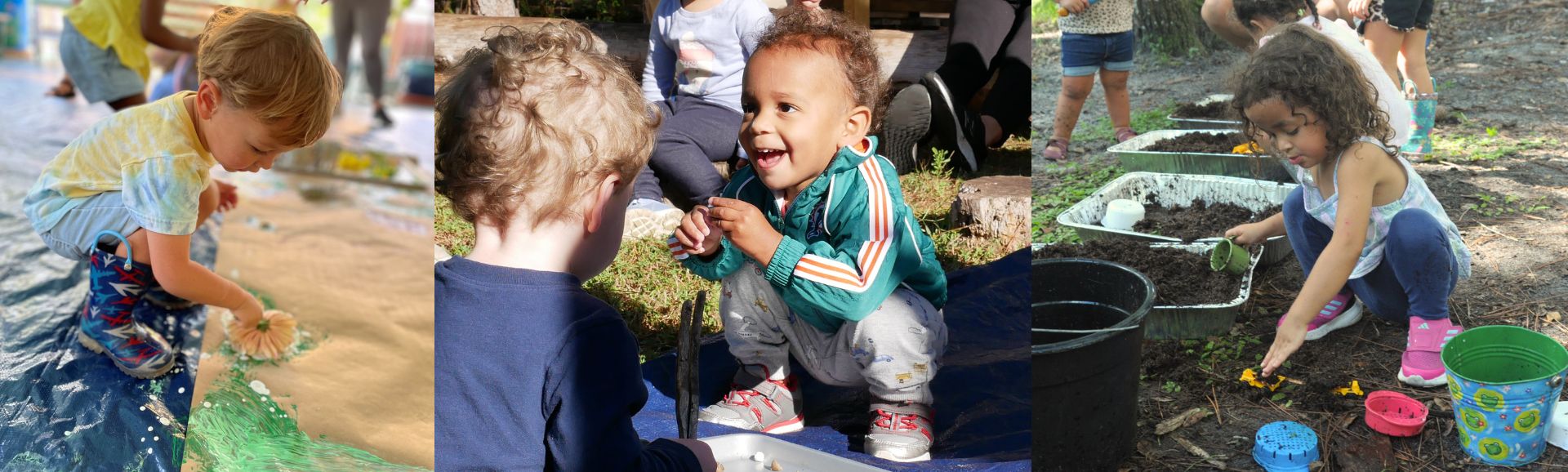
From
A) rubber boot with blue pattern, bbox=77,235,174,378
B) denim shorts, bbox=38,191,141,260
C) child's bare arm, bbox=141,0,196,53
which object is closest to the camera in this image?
denim shorts, bbox=38,191,141,260

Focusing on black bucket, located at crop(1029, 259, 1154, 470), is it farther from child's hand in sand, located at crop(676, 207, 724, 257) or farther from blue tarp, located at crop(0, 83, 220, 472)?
blue tarp, located at crop(0, 83, 220, 472)

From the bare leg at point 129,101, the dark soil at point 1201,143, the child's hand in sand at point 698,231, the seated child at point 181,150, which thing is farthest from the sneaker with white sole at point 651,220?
the bare leg at point 129,101

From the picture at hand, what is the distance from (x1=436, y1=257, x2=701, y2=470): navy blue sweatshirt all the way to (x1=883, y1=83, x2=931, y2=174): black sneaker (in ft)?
3.13

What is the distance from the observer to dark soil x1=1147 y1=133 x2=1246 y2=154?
2.60 meters

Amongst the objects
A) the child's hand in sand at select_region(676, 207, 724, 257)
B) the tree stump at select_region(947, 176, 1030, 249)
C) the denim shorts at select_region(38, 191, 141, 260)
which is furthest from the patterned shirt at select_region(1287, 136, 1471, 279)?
the denim shorts at select_region(38, 191, 141, 260)

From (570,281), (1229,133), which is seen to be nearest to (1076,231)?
(1229,133)

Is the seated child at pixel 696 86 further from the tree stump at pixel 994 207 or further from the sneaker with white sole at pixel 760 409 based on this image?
the tree stump at pixel 994 207

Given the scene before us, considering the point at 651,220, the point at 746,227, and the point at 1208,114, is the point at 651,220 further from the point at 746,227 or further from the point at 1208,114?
the point at 1208,114

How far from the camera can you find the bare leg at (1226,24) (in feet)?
8.21

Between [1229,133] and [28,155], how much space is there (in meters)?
4.94

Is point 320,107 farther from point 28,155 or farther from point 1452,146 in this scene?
point 28,155

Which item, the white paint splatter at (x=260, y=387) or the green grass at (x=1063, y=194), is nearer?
the green grass at (x=1063, y=194)

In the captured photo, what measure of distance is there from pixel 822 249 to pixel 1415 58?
1314 mm

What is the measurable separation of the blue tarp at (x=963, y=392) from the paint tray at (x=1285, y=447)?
1.68 feet
